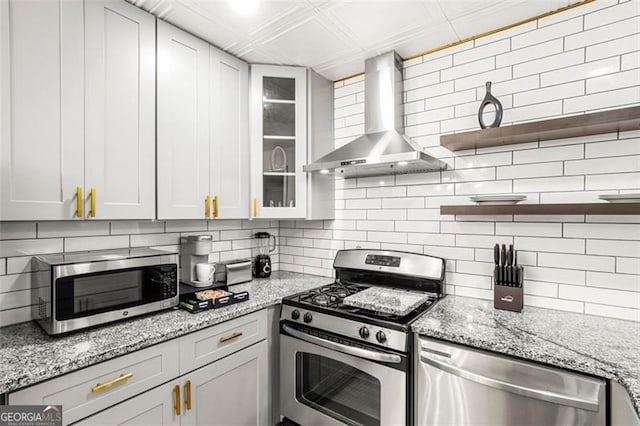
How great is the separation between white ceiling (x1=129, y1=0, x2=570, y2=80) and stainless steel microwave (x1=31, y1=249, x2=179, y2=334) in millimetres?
1285

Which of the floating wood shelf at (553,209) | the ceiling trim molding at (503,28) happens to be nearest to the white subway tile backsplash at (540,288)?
the floating wood shelf at (553,209)

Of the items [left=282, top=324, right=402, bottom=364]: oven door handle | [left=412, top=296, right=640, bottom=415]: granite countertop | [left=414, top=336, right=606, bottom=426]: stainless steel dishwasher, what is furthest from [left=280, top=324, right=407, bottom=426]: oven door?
[left=412, top=296, right=640, bottom=415]: granite countertop

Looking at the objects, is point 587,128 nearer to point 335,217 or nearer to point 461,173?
point 461,173

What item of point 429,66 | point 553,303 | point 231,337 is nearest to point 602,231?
point 553,303

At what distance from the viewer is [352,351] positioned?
159 centimetres

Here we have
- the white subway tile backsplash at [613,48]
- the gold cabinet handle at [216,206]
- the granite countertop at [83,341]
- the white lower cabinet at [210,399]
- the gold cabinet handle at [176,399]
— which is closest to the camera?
the granite countertop at [83,341]

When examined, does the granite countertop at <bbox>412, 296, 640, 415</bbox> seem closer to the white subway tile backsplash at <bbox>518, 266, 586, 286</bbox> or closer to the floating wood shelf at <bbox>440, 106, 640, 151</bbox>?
the white subway tile backsplash at <bbox>518, 266, 586, 286</bbox>

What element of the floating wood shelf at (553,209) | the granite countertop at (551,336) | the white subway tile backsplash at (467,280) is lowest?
the granite countertop at (551,336)

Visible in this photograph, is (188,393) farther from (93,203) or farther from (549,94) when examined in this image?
(549,94)

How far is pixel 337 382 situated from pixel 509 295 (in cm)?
102

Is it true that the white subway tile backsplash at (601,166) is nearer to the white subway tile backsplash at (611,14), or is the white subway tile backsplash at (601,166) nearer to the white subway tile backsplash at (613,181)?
the white subway tile backsplash at (613,181)

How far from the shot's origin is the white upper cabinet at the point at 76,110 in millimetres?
1257

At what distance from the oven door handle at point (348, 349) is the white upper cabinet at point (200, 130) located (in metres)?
0.86

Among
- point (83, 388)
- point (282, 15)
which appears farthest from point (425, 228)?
point (83, 388)
